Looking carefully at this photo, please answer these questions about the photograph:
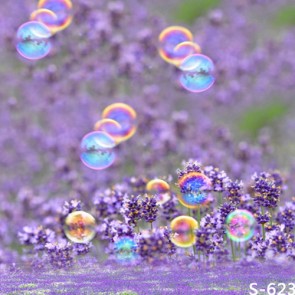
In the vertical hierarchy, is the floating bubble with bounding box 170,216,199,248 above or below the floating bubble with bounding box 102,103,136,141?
below

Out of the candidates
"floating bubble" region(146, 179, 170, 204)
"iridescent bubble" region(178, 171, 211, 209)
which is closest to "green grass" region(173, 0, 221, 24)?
"floating bubble" region(146, 179, 170, 204)

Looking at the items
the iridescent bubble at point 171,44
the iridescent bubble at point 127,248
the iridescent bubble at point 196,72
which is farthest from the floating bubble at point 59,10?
the iridescent bubble at point 127,248

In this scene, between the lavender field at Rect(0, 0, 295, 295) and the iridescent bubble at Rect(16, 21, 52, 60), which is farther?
the iridescent bubble at Rect(16, 21, 52, 60)

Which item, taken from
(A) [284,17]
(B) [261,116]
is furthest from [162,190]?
(A) [284,17]

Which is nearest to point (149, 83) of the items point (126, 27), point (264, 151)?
point (126, 27)

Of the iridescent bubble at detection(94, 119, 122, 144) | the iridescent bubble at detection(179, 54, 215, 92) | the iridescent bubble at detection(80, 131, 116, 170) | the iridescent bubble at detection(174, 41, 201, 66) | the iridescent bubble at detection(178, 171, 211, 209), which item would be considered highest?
the iridescent bubble at detection(174, 41, 201, 66)

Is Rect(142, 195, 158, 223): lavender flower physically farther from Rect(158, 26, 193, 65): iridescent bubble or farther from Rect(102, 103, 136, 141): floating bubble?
Rect(158, 26, 193, 65): iridescent bubble

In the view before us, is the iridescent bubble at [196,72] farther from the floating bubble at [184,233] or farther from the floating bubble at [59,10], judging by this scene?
the floating bubble at [184,233]
